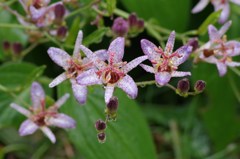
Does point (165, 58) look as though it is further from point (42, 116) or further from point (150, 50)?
point (42, 116)

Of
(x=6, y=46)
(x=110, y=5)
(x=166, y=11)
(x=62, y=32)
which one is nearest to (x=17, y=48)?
(x=6, y=46)

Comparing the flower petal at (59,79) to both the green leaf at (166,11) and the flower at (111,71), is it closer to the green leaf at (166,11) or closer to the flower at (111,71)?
the flower at (111,71)

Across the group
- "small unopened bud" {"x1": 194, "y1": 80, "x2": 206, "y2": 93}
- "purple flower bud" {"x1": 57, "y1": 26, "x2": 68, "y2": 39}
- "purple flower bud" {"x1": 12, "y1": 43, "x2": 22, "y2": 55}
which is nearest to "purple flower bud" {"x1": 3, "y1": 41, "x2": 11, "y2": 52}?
"purple flower bud" {"x1": 12, "y1": 43, "x2": 22, "y2": 55}

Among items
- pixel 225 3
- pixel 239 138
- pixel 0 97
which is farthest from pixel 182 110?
pixel 0 97

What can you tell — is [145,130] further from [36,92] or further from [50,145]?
[50,145]

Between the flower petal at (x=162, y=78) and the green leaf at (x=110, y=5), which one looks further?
the green leaf at (x=110, y=5)

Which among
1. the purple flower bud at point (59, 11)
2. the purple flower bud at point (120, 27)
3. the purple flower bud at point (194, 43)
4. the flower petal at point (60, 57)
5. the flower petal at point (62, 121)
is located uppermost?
the purple flower bud at point (59, 11)

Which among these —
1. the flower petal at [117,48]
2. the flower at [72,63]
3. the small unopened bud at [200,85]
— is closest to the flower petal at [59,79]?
the flower at [72,63]
